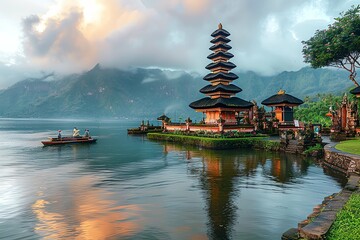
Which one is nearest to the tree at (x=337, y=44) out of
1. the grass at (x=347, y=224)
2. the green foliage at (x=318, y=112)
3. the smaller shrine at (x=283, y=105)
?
the smaller shrine at (x=283, y=105)

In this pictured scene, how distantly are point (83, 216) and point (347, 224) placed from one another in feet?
31.0

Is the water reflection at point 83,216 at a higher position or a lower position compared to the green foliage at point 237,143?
lower

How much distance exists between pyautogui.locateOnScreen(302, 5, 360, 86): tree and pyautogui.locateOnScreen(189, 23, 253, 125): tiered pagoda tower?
12368 millimetres

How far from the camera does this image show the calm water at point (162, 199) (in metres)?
10.4

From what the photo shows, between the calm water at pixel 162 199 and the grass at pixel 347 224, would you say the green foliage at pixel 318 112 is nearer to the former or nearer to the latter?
the calm water at pixel 162 199

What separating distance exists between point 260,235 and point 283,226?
1326 millimetres

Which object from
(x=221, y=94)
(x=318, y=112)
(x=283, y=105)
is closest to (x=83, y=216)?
(x=221, y=94)

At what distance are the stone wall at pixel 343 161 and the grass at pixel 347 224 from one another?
8.60 m

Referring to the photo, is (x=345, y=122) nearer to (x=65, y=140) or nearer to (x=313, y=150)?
(x=313, y=150)

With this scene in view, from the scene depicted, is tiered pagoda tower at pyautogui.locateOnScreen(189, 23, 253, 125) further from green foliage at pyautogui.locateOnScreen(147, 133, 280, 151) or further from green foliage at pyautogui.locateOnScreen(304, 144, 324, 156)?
green foliage at pyautogui.locateOnScreen(304, 144, 324, 156)

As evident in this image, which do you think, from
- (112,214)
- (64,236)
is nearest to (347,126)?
(112,214)

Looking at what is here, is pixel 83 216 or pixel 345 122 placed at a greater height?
pixel 345 122

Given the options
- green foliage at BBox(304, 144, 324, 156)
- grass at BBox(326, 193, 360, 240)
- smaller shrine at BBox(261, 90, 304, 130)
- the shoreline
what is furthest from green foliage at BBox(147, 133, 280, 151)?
grass at BBox(326, 193, 360, 240)

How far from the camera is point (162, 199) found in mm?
14336
